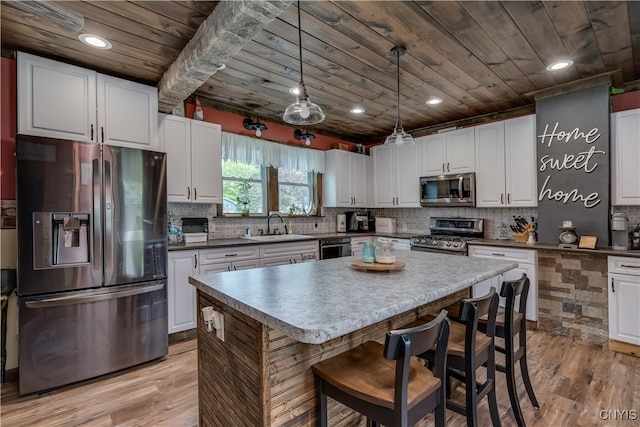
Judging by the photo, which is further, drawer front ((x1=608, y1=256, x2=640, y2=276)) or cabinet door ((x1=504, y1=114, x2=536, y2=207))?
cabinet door ((x1=504, y1=114, x2=536, y2=207))

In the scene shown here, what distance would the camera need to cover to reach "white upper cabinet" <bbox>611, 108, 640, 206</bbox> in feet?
9.57

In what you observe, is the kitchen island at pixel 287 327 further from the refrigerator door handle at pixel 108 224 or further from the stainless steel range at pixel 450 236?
the stainless steel range at pixel 450 236

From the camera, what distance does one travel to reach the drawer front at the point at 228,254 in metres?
3.17

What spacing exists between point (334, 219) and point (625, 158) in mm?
3607

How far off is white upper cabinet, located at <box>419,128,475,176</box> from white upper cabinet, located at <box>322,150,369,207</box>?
1.08 meters

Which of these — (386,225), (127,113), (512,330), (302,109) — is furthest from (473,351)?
(386,225)

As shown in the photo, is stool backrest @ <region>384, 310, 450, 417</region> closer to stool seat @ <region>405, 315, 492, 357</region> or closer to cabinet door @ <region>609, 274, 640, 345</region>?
stool seat @ <region>405, 315, 492, 357</region>

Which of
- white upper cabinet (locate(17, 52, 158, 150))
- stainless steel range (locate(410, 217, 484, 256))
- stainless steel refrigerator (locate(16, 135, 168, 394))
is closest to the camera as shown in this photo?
stainless steel refrigerator (locate(16, 135, 168, 394))

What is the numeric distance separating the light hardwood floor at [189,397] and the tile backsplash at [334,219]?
1564mm

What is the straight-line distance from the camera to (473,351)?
143 centimetres

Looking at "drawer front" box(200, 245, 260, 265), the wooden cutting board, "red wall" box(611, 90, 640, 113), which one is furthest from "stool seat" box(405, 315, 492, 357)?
"red wall" box(611, 90, 640, 113)

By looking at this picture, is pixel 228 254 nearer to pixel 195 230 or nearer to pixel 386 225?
pixel 195 230

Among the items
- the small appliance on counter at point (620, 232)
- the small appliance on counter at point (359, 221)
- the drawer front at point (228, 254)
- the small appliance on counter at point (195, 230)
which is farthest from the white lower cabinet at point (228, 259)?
the small appliance on counter at point (620, 232)

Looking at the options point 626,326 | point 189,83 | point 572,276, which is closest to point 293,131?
point 189,83
